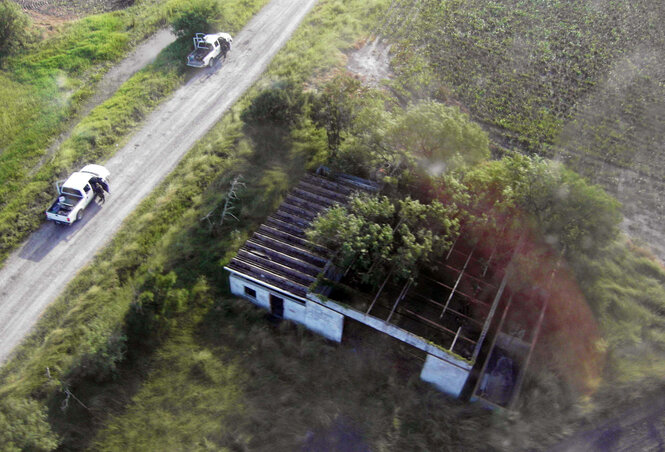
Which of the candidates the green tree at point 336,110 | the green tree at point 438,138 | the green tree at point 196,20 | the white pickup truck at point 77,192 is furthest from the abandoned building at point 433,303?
the green tree at point 196,20

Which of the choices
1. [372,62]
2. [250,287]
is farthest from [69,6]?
[250,287]

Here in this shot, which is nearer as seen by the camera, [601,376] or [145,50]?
[601,376]

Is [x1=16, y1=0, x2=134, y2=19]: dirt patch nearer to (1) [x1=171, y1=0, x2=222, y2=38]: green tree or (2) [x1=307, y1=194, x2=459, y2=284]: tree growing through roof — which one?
(1) [x1=171, y1=0, x2=222, y2=38]: green tree

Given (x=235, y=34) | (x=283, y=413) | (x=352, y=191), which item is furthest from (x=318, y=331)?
(x=235, y=34)

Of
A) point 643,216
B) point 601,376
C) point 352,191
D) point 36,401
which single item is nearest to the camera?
point 36,401

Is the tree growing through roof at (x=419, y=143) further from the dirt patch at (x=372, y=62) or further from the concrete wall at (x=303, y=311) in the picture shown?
the dirt patch at (x=372, y=62)

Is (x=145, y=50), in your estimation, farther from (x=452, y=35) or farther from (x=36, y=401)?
(x=36, y=401)
